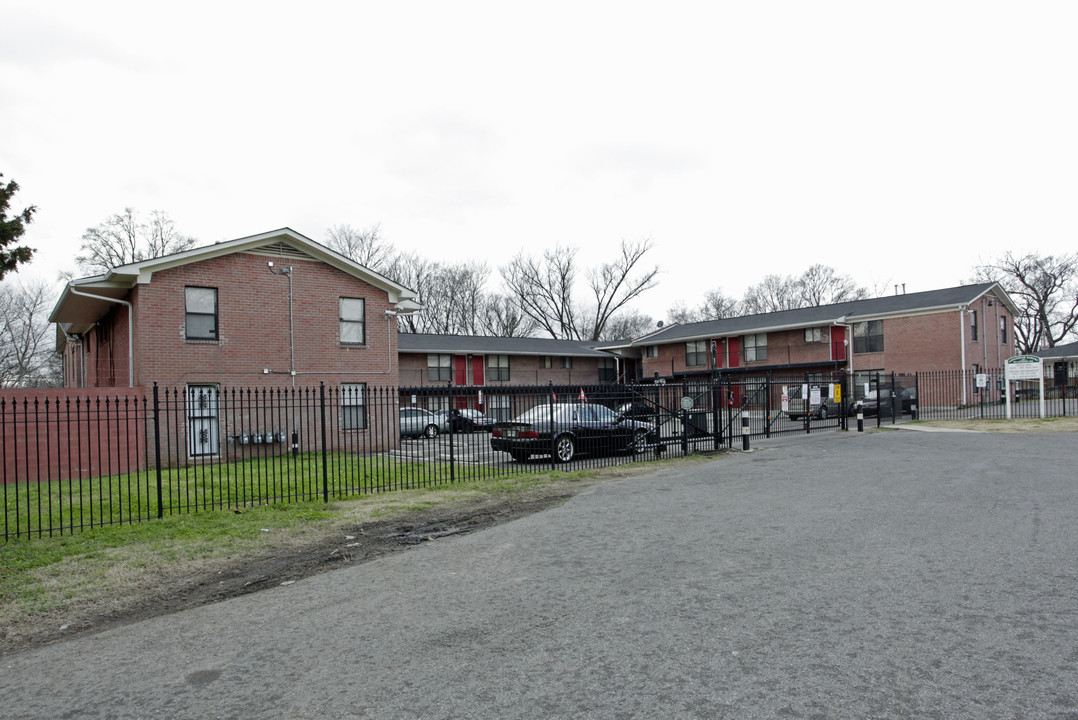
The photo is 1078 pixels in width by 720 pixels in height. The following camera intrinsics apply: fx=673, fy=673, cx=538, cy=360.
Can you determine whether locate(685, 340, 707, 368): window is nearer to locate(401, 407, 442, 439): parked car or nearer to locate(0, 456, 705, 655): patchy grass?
locate(401, 407, 442, 439): parked car

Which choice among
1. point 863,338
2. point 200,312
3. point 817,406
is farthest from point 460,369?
point 863,338

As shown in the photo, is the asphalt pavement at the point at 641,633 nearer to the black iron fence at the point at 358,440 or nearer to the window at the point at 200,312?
the black iron fence at the point at 358,440

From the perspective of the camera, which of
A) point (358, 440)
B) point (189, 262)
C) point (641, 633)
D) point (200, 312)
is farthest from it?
point (358, 440)

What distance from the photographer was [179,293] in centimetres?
1748

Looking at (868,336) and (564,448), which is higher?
(868,336)

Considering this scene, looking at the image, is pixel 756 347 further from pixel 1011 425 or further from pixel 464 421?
pixel 464 421

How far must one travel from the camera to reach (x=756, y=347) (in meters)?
40.5

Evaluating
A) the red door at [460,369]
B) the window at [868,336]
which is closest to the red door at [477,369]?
the red door at [460,369]

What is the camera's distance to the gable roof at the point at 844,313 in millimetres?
33812

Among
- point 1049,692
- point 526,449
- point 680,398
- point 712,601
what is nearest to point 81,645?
point 712,601

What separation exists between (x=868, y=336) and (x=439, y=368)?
2333 centimetres

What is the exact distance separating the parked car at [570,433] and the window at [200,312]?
8730mm

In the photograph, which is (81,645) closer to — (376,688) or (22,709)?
(22,709)

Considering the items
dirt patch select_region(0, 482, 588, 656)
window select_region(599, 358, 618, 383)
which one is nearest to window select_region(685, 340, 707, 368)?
window select_region(599, 358, 618, 383)
